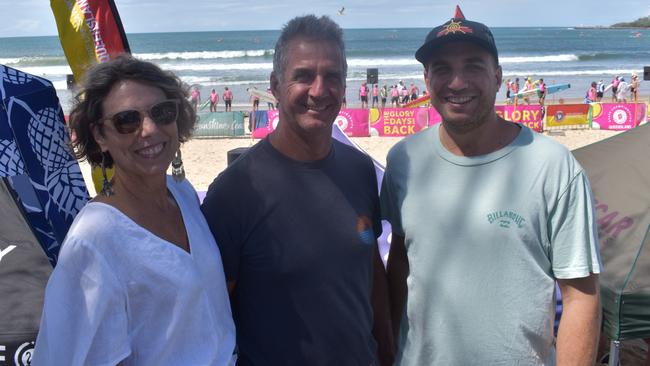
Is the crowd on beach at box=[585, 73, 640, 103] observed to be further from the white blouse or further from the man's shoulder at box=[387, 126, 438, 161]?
the white blouse

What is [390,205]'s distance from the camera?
7.72 feet

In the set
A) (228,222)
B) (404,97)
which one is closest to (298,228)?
(228,222)

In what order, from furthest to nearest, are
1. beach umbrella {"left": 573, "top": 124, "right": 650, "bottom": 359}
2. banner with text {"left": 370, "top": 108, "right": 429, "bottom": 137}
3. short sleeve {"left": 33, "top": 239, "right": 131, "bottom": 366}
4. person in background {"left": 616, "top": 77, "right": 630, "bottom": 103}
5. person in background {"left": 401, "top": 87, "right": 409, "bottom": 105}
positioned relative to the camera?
person in background {"left": 401, "top": 87, "right": 409, "bottom": 105}
person in background {"left": 616, "top": 77, "right": 630, "bottom": 103}
banner with text {"left": 370, "top": 108, "right": 429, "bottom": 137}
beach umbrella {"left": 573, "top": 124, "right": 650, "bottom": 359}
short sleeve {"left": 33, "top": 239, "right": 131, "bottom": 366}

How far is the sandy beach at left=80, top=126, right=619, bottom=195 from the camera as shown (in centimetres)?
1317

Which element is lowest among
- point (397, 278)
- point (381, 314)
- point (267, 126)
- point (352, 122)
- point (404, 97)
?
point (404, 97)

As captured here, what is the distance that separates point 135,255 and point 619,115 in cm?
2130

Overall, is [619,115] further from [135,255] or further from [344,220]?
[135,255]

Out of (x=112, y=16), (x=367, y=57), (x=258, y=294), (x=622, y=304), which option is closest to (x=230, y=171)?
(x=258, y=294)

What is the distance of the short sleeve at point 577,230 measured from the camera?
1929 millimetres

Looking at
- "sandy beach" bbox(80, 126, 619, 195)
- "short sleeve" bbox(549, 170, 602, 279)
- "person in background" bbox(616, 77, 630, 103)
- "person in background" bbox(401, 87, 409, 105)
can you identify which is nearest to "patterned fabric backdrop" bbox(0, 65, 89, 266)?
"short sleeve" bbox(549, 170, 602, 279)

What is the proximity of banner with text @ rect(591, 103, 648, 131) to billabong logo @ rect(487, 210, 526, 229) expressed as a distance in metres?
20.1

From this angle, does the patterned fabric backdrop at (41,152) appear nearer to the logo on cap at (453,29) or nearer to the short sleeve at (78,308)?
the short sleeve at (78,308)

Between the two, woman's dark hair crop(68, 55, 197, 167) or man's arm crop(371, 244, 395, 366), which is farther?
man's arm crop(371, 244, 395, 366)

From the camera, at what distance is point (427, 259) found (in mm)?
2129
